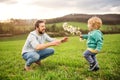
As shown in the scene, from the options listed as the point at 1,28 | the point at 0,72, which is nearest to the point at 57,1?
the point at 1,28

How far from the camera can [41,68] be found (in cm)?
388

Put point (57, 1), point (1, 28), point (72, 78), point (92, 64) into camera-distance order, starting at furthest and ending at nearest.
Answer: point (1, 28), point (57, 1), point (92, 64), point (72, 78)

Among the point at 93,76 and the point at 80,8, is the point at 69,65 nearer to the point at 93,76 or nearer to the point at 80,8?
the point at 93,76

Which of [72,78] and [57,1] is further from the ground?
[57,1]

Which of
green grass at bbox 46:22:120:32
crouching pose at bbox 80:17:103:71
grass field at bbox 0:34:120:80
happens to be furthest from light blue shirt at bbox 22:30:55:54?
green grass at bbox 46:22:120:32

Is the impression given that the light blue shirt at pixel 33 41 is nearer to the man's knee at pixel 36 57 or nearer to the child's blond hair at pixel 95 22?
the man's knee at pixel 36 57

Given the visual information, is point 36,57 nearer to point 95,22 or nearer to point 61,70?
point 61,70

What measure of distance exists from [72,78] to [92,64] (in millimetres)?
539

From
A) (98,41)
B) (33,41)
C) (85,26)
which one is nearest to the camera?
(98,41)

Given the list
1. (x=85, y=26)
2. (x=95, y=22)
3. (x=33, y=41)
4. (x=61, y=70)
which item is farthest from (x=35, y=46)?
(x=85, y=26)

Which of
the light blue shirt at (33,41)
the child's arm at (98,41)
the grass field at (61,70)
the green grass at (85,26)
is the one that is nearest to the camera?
the grass field at (61,70)

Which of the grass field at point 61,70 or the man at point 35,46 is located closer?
the grass field at point 61,70

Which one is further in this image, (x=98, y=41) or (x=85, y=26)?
(x=85, y=26)

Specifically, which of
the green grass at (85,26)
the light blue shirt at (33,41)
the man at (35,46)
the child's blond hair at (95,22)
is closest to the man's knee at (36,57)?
the man at (35,46)
